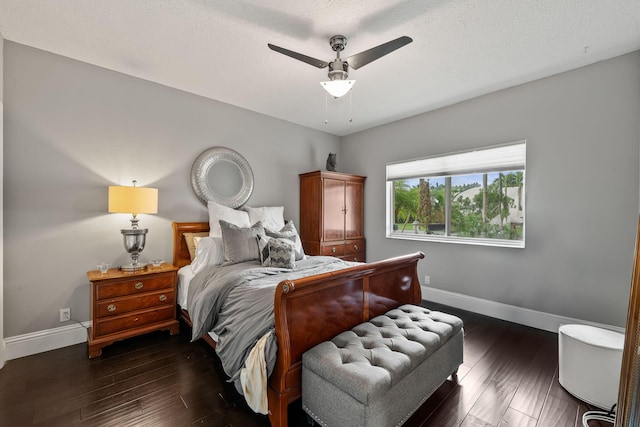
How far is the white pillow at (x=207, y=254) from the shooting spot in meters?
2.90

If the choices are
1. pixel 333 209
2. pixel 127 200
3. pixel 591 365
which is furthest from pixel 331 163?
pixel 591 365

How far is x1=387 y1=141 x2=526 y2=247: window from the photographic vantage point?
3.37m

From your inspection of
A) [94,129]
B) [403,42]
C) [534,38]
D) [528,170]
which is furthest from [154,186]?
[528,170]

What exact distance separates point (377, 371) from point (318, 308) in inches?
20.6

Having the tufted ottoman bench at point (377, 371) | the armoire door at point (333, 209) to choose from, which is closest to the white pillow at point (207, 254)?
the tufted ottoman bench at point (377, 371)

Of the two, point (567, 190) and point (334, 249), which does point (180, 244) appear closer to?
point (334, 249)

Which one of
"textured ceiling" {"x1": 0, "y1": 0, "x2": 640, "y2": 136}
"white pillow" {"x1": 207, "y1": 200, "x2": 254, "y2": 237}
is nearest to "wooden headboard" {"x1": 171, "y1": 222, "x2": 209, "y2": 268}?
"white pillow" {"x1": 207, "y1": 200, "x2": 254, "y2": 237}

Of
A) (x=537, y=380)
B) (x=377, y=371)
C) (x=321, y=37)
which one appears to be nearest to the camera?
(x=377, y=371)

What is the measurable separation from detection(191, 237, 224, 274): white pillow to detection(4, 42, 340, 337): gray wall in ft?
1.98

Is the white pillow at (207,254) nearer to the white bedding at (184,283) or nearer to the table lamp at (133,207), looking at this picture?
the white bedding at (184,283)

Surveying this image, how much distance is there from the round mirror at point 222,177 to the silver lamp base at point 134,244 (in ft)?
2.86

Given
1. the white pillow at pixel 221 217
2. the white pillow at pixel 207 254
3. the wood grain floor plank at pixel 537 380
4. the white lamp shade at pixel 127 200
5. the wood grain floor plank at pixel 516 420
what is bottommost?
the wood grain floor plank at pixel 516 420

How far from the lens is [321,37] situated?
2.35 metres

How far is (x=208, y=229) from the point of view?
11.6ft
